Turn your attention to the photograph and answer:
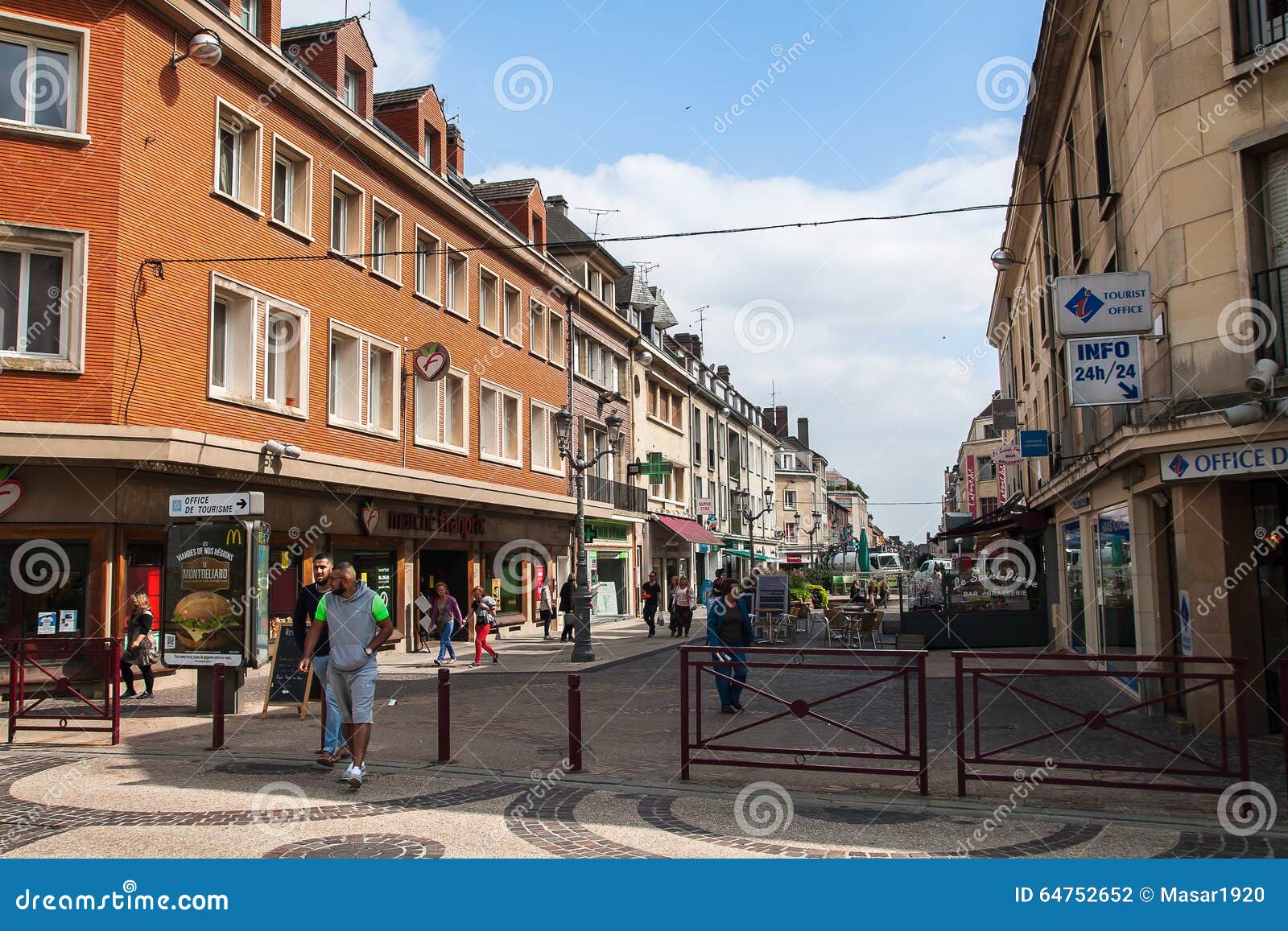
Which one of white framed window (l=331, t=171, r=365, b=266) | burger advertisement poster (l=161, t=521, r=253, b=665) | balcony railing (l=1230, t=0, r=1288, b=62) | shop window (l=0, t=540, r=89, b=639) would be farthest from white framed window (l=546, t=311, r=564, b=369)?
balcony railing (l=1230, t=0, r=1288, b=62)

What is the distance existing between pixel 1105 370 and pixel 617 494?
28.1 metres

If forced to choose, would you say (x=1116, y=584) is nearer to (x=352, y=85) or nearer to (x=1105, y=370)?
(x=1105, y=370)

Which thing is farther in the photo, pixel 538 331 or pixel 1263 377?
pixel 538 331

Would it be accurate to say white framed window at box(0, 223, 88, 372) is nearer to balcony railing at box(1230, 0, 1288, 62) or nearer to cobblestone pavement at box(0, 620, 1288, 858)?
cobblestone pavement at box(0, 620, 1288, 858)

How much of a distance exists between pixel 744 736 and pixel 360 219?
49.0 feet

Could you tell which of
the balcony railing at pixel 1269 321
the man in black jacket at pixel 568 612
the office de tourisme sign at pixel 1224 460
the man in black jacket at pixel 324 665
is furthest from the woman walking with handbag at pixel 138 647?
the balcony railing at pixel 1269 321

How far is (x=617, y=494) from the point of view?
3803 cm

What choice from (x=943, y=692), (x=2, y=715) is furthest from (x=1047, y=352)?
(x=2, y=715)

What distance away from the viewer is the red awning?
4178cm

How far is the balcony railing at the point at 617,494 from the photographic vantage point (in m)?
35.1

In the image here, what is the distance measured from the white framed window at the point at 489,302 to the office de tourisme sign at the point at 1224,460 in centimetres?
1931

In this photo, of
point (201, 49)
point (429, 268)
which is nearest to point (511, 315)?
point (429, 268)

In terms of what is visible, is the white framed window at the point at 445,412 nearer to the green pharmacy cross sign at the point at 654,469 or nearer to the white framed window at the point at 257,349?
the white framed window at the point at 257,349

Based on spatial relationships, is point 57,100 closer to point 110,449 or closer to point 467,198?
point 110,449
